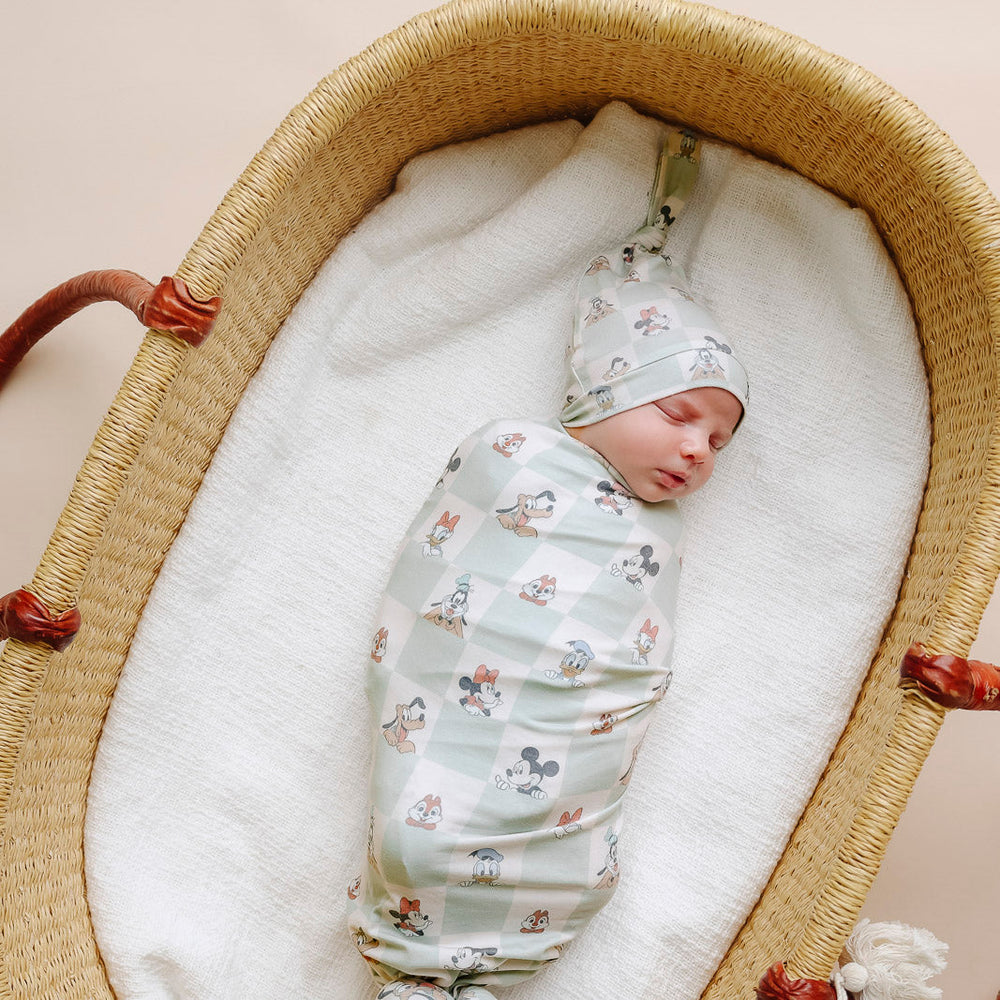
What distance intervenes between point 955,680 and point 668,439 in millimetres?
460

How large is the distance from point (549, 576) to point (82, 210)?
43.4 inches

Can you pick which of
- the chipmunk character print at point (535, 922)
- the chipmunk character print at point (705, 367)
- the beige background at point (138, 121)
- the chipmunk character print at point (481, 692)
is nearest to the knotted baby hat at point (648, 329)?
the chipmunk character print at point (705, 367)

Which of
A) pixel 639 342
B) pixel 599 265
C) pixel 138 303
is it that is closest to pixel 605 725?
pixel 639 342

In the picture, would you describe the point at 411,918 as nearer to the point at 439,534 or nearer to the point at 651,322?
the point at 439,534

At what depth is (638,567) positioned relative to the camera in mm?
1346

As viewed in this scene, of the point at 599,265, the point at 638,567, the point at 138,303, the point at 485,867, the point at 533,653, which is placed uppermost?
the point at 599,265

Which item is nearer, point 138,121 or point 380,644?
point 380,644

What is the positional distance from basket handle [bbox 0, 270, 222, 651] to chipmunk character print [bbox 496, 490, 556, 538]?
460mm

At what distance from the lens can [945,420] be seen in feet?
4.58

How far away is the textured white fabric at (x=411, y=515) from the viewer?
1.37 meters

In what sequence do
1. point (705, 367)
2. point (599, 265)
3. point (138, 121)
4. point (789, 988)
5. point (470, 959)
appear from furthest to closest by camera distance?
point (138, 121) → point (599, 265) → point (705, 367) → point (470, 959) → point (789, 988)

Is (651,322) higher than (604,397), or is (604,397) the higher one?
(651,322)

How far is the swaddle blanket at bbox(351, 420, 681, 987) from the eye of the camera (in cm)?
124

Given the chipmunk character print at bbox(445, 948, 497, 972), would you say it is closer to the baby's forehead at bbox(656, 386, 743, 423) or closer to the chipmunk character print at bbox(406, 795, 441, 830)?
the chipmunk character print at bbox(406, 795, 441, 830)
